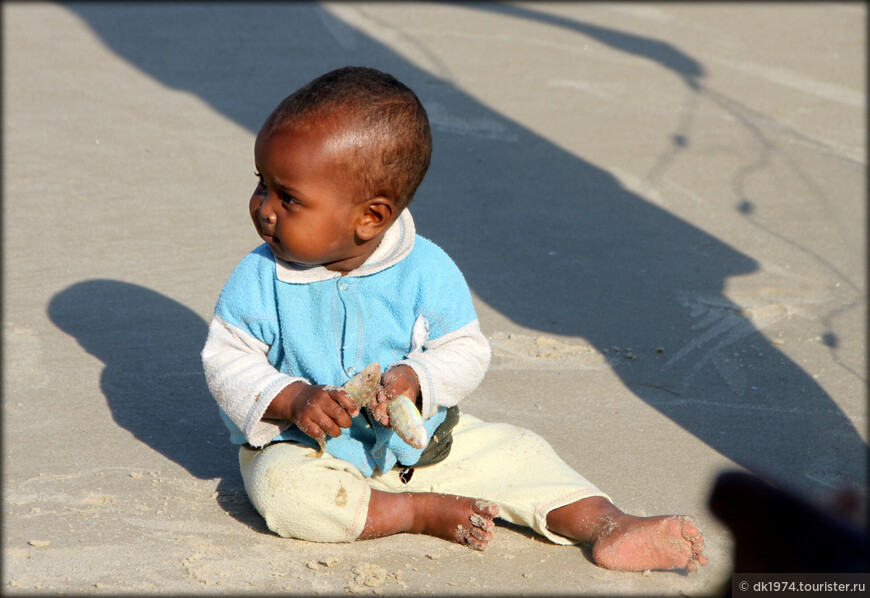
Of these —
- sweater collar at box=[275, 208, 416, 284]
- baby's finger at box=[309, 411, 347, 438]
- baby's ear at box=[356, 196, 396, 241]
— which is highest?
baby's ear at box=[356, 196, 396, 241]

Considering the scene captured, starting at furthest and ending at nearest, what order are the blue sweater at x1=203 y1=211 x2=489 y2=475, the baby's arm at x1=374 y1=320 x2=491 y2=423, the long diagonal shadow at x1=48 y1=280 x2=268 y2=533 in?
1. the long diagonal shadow at x1=48 y1=280 x2=268 y2=533
2. the blue sweater at x1=203 y1=211 x2=489 y2=475
3. the baby's arm at x1=374 y1=320 x2=491 y2=423

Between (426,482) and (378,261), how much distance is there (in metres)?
0.58

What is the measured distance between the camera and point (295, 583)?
7.20 feet

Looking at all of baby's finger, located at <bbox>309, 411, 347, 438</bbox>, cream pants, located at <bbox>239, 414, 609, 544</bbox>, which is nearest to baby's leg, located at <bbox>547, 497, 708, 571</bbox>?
cream pants, located at <bbox>239, 414, 609, 544</bbox>

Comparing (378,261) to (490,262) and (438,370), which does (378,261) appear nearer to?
(438,370)

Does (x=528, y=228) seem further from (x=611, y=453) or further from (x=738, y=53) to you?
(x=738, y=53)

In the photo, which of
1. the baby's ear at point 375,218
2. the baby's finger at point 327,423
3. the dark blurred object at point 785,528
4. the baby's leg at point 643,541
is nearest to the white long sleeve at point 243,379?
the baby's finger at point 327,423

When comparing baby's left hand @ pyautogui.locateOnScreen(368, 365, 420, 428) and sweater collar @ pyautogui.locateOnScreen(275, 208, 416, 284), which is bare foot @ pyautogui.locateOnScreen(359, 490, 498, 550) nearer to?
baby's left hand @ pyautogui.locateOnScreen(368, 365, 420, 428)

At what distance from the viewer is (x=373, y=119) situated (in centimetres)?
228

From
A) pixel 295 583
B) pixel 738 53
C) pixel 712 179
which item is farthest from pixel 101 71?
pixel 295 583

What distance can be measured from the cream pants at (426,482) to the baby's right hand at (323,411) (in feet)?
0.47

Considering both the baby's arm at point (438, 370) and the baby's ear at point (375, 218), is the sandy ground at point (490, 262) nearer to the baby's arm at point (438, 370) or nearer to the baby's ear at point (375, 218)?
the baby's arm at point (438, 370)

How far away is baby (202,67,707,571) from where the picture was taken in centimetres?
229

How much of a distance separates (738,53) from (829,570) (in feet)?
23.2
